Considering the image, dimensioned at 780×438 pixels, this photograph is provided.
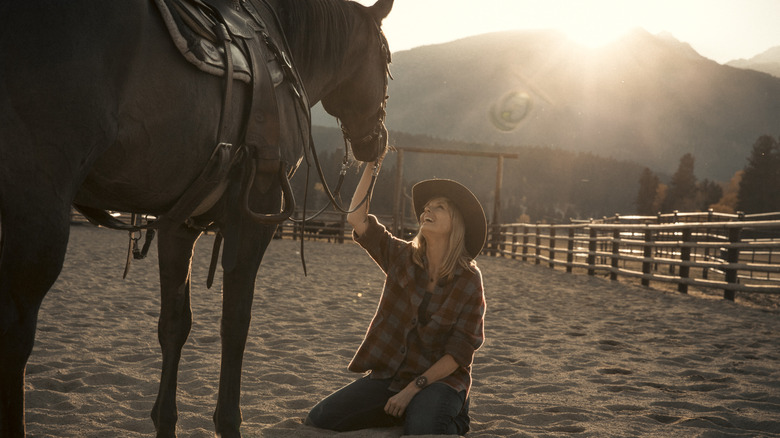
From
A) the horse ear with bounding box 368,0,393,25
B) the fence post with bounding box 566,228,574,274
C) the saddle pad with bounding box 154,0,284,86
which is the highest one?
the horse ear with bounding box 368,0,393,25

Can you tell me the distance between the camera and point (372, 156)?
2.93 meters

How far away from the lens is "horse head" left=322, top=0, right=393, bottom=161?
9.20 feet

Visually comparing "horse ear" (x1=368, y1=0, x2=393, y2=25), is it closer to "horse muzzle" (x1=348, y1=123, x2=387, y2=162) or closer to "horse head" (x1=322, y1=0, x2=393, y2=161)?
"horse head" (x1=322, y1=0, x2=393, y2=161)

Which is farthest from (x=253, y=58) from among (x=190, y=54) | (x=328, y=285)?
(x=328, y=285)

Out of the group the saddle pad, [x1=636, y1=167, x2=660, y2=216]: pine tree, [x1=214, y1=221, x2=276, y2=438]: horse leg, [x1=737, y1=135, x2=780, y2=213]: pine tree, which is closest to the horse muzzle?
[x1=214, y1=221, x2=276, y2=438]: horse leg

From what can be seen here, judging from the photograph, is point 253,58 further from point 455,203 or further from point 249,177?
point 455,203

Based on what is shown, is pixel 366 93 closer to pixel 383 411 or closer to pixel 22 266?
pixel 383 411

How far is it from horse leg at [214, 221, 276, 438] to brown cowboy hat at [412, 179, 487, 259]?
0.83 metres

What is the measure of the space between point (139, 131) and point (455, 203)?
4.69 ft

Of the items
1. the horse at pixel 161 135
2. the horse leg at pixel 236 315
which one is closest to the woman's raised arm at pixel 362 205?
the horse at pixel 161 135

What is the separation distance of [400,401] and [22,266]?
1548 millimetres

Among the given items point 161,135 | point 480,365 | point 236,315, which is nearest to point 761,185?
point 480,365

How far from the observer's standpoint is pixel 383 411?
2.57 metres

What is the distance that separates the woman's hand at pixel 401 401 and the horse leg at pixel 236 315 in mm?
619
